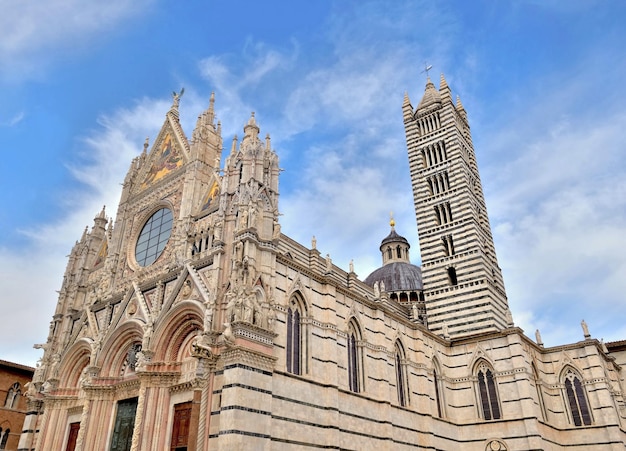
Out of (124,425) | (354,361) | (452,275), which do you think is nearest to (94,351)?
(124,425)

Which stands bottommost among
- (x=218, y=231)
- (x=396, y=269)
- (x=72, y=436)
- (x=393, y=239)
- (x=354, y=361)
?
(x=72, y=436)

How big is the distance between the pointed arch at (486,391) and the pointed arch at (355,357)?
24.8 feet

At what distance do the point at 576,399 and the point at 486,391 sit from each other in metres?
4.62

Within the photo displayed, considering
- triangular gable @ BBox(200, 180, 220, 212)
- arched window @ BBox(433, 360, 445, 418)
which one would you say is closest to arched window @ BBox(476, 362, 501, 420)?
arched window @ BBox(433, 360, 445, 418)

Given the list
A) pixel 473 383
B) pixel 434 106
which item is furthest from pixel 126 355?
pixel 434 106

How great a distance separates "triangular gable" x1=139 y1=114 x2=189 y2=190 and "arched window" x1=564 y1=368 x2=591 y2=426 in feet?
70.0

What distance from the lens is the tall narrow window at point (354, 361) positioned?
19641mm

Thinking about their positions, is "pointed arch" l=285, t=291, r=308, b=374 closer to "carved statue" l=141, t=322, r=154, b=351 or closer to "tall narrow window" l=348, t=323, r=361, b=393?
"tall narrow window" l=348, t=323, r=361, b=393

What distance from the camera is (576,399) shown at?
24.7 metres

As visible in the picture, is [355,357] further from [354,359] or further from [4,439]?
[4,439]

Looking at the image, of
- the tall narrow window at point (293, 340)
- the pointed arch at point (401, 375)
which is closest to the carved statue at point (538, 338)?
the pointed arch at point (401, 375)

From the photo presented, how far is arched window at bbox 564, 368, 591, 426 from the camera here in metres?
24.2

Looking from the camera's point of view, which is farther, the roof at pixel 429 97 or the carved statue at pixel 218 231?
the roof at pixel 429 97

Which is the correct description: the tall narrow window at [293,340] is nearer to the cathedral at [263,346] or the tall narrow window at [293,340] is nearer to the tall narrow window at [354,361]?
the cathedral at [263,346]
